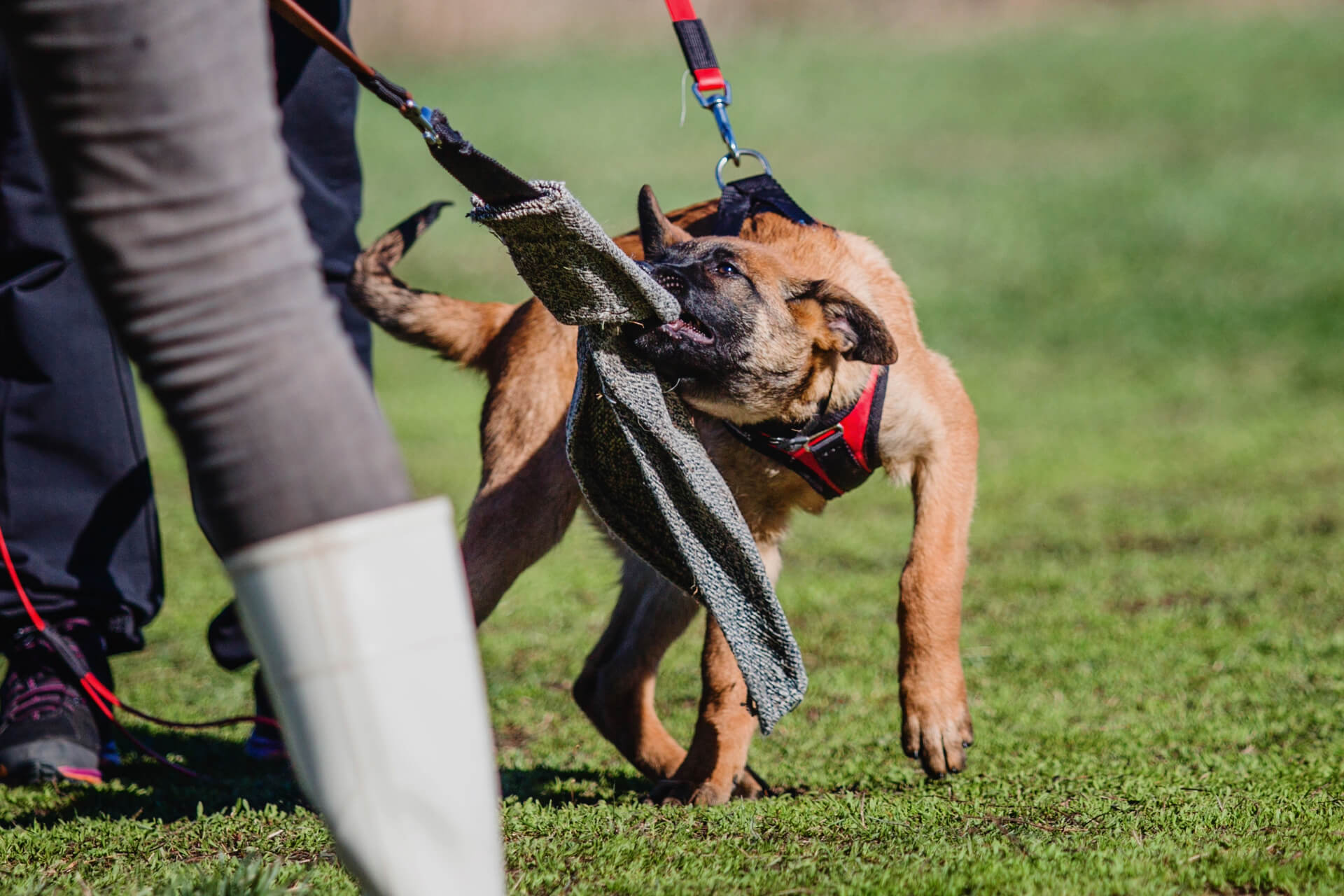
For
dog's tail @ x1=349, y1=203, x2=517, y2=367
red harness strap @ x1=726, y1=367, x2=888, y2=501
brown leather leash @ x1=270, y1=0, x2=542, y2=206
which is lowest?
red harness strap @ x1=726, y1=367, x2=888, y2=501

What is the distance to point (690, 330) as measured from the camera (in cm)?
282

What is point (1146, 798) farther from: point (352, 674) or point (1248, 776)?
point (352, 674)

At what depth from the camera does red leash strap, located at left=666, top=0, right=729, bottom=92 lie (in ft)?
10.2

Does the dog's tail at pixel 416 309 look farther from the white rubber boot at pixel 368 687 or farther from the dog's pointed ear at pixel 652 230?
the white rubber boot at pixel 368 687

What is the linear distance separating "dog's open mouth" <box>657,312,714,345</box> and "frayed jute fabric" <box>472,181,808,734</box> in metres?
0.37

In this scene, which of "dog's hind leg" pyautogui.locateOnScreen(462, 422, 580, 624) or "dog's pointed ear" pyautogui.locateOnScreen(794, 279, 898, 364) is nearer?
"dog's pointed ear" pyautogui.locateOnScreen(794, 279, 898, 364)

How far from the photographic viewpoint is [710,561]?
2.28 m

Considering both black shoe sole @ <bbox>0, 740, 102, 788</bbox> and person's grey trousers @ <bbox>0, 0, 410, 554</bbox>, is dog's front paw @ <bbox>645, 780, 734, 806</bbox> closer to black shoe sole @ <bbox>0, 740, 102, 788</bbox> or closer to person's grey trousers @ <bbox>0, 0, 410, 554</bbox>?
black shoe sole @ <bbox>0, 740, 102, 788</bbox>

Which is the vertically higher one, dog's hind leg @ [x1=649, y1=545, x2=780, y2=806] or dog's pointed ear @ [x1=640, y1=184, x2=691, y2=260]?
dog's pointed ear @ [x1=640, y1=184, x2=691, y2=260]

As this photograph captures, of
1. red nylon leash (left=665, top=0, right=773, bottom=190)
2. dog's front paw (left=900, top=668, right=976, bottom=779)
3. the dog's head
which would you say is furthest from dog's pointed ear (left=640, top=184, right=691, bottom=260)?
dog's front paw (left=900, top=668, right=976, bottom=779)

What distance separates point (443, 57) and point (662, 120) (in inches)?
224

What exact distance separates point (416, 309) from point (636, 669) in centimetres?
107

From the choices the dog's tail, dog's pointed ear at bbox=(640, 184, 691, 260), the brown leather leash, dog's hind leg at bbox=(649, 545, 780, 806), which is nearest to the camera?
the brown leather leash

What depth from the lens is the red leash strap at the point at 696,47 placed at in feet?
10.2
